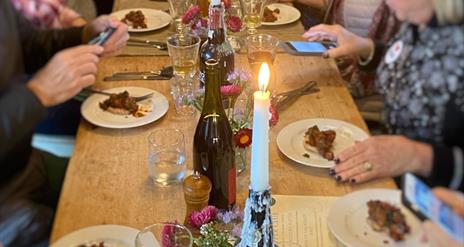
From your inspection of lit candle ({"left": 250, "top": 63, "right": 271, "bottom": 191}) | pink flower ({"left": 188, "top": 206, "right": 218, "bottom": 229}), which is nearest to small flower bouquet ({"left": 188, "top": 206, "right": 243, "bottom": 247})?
pink flower ({"left": 188, "top": 206, "right": 218, "bottom": 229})

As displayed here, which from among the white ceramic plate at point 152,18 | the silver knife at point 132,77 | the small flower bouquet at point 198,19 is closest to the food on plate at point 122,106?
the silver knife at point 132,77

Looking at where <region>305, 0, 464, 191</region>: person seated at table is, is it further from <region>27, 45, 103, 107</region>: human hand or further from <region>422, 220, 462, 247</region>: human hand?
<region>27, 45, 103, 107</region>: human hand

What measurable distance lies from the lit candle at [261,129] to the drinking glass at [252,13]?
939mm

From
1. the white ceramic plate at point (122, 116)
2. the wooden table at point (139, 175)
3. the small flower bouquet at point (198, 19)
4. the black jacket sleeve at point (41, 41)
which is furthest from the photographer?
the small flower bouquet at point (198, 19)

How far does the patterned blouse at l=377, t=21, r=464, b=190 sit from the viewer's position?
62cm

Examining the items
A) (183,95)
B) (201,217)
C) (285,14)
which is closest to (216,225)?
(201,217)

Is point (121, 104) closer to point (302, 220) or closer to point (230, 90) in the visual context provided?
point (230, 90)

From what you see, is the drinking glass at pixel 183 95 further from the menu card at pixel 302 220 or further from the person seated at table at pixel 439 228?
the person seated at table at pixel 439 228

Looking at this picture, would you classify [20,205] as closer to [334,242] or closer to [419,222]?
[334,242]

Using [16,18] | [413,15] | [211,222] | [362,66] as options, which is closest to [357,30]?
[362,66]

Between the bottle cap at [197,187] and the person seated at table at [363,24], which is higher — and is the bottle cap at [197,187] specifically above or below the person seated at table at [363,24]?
below

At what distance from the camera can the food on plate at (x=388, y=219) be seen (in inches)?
28.0

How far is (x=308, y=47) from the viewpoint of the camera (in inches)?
60.3

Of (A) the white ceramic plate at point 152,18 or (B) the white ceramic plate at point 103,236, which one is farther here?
(A) the white ceramic plate at point 152,18
